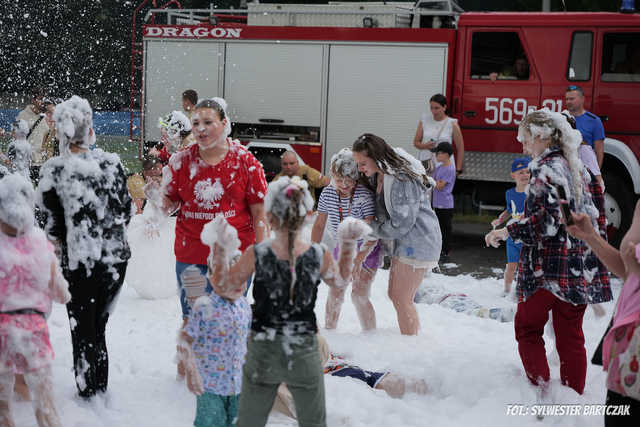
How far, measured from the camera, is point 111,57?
31.9 meters

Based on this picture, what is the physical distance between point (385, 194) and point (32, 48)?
30.5m

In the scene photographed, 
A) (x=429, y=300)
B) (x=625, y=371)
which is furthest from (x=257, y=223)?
(x=429, y=300)

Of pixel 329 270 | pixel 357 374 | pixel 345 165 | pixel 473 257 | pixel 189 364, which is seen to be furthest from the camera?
pixel 473 257

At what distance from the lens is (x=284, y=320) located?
315 centimetres

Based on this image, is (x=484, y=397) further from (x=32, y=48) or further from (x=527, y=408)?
(x=32, y=48)

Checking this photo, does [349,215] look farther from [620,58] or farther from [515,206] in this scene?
[620,58]

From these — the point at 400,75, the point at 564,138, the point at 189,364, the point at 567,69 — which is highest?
the point at 567,69

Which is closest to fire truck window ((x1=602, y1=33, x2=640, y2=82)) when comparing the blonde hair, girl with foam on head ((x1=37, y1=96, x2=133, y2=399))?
the blonde hair

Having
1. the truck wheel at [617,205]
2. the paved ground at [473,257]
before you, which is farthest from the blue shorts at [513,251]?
the truck wheel at [617,205]

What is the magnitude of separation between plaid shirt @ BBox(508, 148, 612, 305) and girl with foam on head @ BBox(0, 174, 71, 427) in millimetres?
2617

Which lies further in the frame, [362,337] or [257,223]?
[362,337]

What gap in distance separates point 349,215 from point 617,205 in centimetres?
541

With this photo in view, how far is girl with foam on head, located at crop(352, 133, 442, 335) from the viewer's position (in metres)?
5.45

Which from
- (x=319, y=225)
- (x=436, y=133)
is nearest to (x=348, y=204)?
(x=319, y=225)
